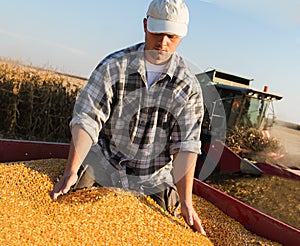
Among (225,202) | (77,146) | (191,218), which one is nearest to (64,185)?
(77,146)

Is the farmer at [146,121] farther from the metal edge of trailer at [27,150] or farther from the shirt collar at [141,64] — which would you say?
the metal edge of trailer at [27,150]

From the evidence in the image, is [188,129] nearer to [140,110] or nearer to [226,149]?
[140,110]

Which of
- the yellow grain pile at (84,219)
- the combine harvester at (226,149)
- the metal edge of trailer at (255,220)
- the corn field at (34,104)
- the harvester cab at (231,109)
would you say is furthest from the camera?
the corn field at (34,104)

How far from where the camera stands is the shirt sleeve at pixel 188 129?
250 centimetres

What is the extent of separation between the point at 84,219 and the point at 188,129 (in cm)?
90

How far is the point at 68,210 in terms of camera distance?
2.16 m

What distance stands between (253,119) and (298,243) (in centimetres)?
491

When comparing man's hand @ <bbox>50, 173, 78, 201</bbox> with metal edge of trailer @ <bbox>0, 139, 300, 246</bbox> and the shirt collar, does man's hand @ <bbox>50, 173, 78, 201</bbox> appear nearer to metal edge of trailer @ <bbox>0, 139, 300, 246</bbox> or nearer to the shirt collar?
the shirt collar

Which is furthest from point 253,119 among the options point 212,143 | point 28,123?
point 28,123

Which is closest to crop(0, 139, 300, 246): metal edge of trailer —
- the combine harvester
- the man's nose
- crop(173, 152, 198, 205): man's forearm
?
the combine harvester

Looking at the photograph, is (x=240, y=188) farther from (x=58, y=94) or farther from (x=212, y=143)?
(x=58, y=94)

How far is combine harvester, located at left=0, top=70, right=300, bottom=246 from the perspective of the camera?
2.77m

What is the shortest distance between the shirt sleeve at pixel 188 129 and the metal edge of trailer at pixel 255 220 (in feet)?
Result: 2.25

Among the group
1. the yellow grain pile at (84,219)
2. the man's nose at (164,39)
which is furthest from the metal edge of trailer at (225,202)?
the man's nose at (164,39)
